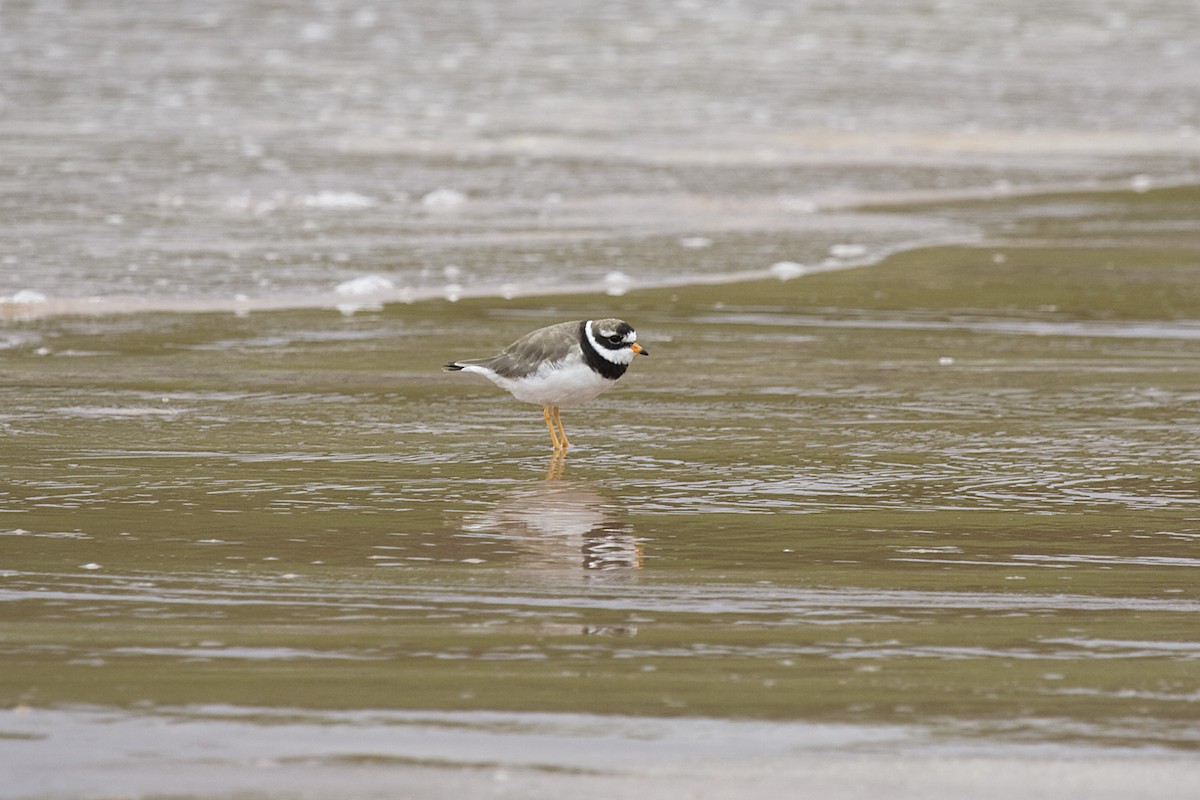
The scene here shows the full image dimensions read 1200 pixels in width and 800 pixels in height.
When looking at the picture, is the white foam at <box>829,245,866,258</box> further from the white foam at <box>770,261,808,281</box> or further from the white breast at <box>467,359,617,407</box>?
the white breast at <box>467,359,617,407</box>

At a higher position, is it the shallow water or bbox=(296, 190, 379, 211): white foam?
bbox=(296, 190, 379, 211): white foam

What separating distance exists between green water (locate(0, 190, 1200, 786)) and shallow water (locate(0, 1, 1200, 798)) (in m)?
0.02

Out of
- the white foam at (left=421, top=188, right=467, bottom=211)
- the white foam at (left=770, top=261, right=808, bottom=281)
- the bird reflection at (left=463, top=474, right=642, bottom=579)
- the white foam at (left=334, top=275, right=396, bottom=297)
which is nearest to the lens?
the bird reflection at (left=463, top=474, right=642, bottom=579)

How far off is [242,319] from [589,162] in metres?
7.12

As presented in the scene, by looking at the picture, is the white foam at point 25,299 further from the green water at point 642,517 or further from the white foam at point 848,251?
the white foam at point 848,251

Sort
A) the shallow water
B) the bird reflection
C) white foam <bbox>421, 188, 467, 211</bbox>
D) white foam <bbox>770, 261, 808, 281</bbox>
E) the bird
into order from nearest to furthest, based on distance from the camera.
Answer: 1. the shallow water
2. the bird reflection
3. the bird
4. white foam <bbox>770, 261, 808, 281</bbox>
5. white foam <bbox>421, 188, 467, 211</bbox>

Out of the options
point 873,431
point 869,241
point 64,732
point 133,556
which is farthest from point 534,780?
point 869,241

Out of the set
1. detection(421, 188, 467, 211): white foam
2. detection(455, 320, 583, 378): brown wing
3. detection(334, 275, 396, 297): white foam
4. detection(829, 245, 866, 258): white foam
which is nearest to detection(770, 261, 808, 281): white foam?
detection(829, 245, 866, 258): white foam

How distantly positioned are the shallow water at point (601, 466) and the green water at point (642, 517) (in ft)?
0.08

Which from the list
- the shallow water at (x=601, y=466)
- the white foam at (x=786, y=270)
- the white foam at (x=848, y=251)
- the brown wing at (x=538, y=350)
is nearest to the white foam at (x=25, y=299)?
the shallow water at (x=601, y=466)

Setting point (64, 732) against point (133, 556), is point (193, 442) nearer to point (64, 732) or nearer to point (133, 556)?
point (133, 556)

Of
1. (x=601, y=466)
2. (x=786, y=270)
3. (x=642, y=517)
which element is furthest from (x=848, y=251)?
(x=642, y=517)

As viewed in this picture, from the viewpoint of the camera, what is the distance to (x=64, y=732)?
14.4ft

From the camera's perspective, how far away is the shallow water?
444 centimetres
